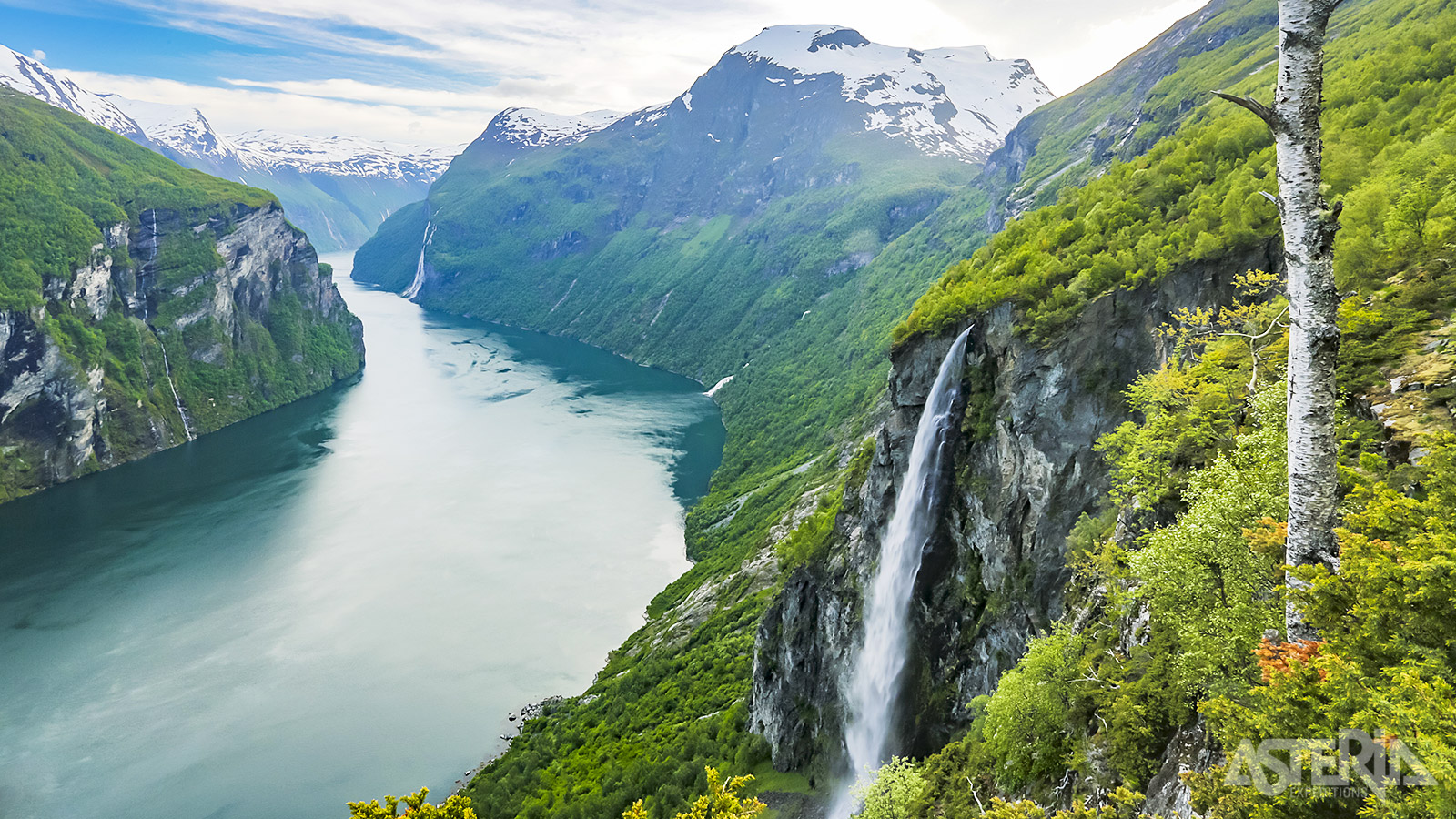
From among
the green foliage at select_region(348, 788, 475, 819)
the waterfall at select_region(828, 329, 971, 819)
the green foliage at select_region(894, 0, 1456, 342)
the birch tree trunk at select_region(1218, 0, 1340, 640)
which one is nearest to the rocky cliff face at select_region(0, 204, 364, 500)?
the waterfall at select_region(828, 329, 971, 819)

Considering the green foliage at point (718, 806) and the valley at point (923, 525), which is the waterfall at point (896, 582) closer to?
the valley at point (923, 525)

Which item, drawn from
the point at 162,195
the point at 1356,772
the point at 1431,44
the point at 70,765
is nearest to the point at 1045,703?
Answer: the point at 1356,772

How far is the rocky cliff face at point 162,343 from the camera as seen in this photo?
326 ft

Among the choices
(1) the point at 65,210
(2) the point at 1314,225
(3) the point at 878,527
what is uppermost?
(1) the point at 65,210

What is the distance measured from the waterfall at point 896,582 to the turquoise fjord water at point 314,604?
29.1 meters

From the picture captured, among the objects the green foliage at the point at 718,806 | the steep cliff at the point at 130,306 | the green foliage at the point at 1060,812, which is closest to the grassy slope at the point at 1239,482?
the green foliage at the point at 1060,812

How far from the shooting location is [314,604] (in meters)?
62.3

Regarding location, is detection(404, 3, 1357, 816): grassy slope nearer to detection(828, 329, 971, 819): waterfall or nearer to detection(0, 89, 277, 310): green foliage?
detection(828, 329, 971, 819): waterfall

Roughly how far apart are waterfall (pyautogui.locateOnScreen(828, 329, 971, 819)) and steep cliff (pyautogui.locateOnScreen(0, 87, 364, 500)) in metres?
114

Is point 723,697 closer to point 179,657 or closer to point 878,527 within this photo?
point 878,527

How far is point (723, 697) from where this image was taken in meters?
45.4

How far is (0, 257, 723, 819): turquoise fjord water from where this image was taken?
44375mm

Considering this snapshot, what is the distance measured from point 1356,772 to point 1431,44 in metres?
30.2

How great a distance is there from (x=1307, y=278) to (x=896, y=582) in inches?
873
